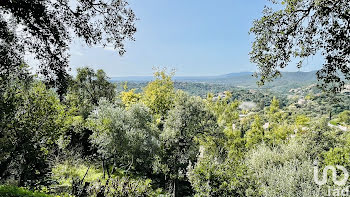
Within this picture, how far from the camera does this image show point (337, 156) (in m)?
22.2

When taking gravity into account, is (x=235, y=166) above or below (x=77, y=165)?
above

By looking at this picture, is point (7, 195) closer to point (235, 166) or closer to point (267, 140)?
point (235, 166)

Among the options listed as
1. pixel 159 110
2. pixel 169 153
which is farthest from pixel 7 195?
pixel 159 110

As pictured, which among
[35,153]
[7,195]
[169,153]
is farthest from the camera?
[169,153]

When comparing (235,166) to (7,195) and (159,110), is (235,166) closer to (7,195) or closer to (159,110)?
(7,195)

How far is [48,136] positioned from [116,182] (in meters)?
6.68

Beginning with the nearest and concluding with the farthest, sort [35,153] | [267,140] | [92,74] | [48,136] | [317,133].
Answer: [35,153] < [48,136] < [317,133] < [267,140] < [92,74]

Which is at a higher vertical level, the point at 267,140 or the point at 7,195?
the point at 7,195

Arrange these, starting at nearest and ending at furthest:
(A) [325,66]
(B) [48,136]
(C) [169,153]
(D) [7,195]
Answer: (A) [325,66]
(D) [7,195]
(B) [48,136]
(C) [169,153]

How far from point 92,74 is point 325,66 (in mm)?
38651

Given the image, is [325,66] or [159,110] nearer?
[325,66]

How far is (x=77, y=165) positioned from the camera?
23.1m

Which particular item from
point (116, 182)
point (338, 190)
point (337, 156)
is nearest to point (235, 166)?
point (338, 190)

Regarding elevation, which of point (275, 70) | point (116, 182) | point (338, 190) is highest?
point (275, 70)
